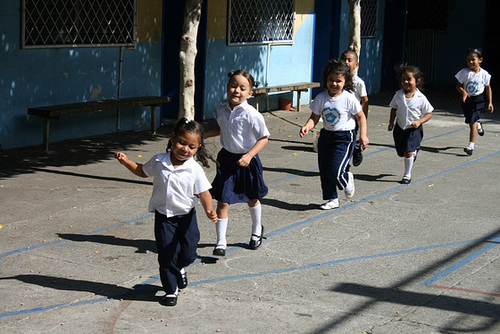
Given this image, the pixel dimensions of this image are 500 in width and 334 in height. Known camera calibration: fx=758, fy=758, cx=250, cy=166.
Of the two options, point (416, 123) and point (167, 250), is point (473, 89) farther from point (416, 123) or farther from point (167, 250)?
point (167, 250)

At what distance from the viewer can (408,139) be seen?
9.95m

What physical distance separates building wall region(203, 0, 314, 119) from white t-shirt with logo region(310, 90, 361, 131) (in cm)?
647

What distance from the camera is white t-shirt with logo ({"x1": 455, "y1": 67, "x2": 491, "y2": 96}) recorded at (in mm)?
12047

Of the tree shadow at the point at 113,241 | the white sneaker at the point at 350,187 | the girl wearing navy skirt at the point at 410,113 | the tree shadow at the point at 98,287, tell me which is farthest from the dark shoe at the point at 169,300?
the girl wearing navy skirt at the point at 410,113

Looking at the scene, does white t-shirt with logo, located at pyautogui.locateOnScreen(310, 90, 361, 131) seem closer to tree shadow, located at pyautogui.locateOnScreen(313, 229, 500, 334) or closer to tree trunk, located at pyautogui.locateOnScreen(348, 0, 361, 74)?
tree shadow, located at pyautogui.locateOnScreen(313, 229, 500, 334)

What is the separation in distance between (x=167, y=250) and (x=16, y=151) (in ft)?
20.6

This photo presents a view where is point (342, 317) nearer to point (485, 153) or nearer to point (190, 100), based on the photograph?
point (190, 100)

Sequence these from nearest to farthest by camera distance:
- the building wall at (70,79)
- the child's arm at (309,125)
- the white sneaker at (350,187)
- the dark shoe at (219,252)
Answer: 1. the dark shoe at (219,252)
2. the child's arm at (309,125)
3. the white sneaker at (350,187)
4. the building wall at (70,79)

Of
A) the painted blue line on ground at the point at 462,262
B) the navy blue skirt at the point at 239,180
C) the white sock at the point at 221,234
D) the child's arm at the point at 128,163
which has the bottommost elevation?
→ the painted blue line on ground at the point at 462,262

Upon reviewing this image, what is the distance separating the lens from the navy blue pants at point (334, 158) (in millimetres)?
8422

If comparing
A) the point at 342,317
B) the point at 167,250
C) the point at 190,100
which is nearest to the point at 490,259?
the point at 342,317

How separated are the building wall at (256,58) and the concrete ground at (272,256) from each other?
13.4ft

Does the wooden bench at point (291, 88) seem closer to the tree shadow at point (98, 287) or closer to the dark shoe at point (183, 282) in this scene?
the tree shadow at point (98, 287)

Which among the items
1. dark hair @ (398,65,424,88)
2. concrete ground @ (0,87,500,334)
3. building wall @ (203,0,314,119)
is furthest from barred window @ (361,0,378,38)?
dark hair @ (398,65,424,88)
